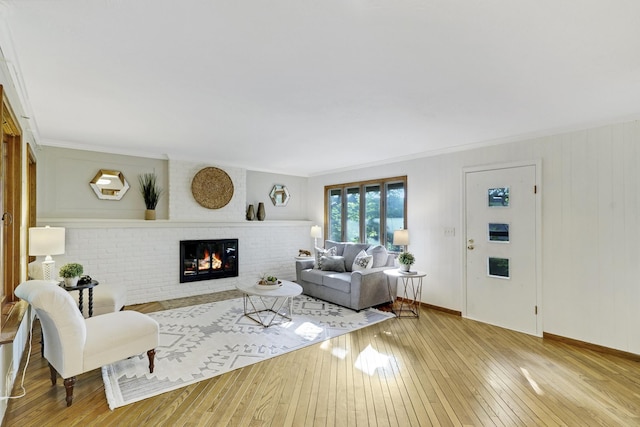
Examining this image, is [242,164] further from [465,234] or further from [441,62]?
[441,62]

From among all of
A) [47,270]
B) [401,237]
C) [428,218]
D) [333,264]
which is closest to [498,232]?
[428,218]

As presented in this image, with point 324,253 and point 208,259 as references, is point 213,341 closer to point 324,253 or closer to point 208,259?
point 208,259

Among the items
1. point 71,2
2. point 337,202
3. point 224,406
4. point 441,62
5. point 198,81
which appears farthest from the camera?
point 337,202

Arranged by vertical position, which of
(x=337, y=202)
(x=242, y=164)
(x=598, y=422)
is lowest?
(x=598, y=422)

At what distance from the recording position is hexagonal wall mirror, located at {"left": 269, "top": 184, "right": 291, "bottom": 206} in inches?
265

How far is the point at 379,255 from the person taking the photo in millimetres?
4945

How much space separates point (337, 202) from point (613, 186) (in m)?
4.27

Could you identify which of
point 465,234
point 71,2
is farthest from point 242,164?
point 71,2

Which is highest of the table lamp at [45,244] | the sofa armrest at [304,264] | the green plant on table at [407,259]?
the table lamp at [45,244]

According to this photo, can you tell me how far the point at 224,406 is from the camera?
2.25 metres

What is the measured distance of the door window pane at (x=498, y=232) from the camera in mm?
3975

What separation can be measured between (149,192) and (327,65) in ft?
13.4

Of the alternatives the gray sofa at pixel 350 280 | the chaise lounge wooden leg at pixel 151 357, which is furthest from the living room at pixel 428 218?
the chaise lounge wooden leg at pixel 151 357

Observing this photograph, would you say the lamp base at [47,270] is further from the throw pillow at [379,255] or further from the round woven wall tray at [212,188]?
the throw pillow at [379,255]
